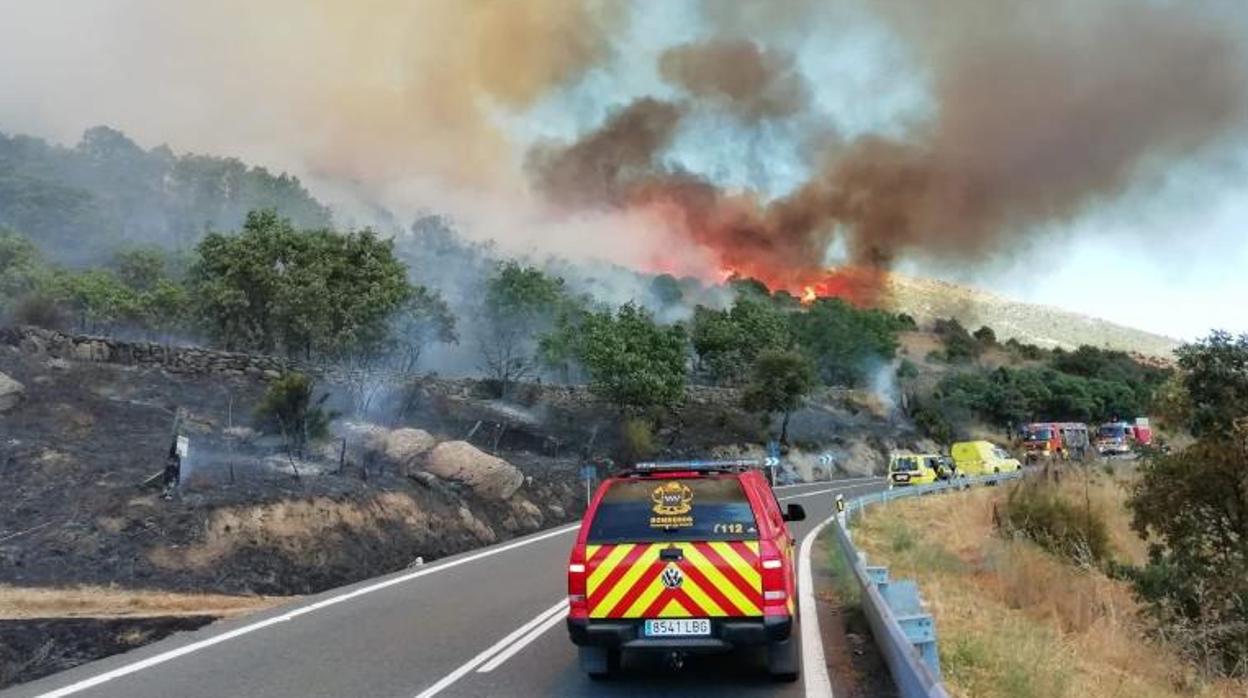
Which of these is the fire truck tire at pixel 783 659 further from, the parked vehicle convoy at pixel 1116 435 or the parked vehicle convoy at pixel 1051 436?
the parked vehicle convoy at pixel 1051 436

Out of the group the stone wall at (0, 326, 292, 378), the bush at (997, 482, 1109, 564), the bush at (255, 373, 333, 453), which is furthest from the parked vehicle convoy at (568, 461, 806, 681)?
the stone wall at (0, 326, 292, 378)

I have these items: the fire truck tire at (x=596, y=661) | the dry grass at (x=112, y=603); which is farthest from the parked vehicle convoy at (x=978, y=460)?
the fire truck tire at (x=596, y=661)

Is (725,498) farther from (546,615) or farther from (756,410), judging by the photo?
(756,410)

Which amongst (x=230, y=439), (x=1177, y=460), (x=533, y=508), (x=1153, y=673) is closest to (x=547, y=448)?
(x=533, y=508)

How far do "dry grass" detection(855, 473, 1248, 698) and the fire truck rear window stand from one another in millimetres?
2036

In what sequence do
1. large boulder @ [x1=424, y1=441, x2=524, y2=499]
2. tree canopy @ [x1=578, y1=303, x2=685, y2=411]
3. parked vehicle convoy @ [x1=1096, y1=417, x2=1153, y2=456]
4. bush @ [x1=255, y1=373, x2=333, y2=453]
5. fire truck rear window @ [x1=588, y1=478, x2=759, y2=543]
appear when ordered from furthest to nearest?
parked vehicle convoy @ [x1=1096, y1=417, x2=1153, y2=456] → tree canopy @ [x1=578, y1=303, x2=685, y2=411] → large boulder @ [x1=424, y1=441, x2=524, y2=499] → bush @ [x1=255, y1=373, x2=333, y2=453] → fire truck rear window @ [x1=588, y1=478, x2=759, y2=543]

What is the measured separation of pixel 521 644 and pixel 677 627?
2.87m

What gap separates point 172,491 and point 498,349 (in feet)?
130

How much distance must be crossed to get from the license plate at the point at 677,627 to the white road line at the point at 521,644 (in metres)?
1.89

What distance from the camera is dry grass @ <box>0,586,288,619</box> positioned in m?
11.8

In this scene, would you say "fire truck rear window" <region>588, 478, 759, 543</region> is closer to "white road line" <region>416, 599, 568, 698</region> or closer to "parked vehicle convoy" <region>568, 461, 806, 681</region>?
"parked vehicle convoy" <region>568, 461, 806, 681</region>

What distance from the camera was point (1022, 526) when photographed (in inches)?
800

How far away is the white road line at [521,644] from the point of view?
334 inches

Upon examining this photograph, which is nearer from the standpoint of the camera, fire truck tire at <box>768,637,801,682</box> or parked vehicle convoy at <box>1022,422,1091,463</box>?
fire truck tire at <box>768,637,801,682</box>
